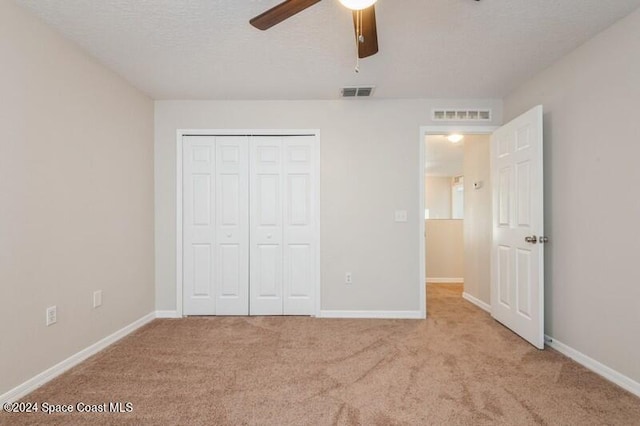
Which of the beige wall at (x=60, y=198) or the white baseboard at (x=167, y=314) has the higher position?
the beige wall at (x=60, y=198)

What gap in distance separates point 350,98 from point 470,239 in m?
2.40

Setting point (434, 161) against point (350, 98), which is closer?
point (350, 98)

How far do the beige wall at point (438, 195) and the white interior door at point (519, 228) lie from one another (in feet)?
18.3

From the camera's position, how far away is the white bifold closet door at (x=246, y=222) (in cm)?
352

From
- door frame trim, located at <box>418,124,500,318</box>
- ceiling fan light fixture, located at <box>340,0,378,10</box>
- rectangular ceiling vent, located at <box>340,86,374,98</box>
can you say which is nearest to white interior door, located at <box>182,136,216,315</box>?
rectangular ceiling vent, located at <box>340,86,374,98</box>

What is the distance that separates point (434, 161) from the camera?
673 cm

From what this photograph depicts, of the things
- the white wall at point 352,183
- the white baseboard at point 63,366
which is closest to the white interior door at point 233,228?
the white wall at point 352,183

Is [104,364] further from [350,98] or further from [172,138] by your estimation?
[350,98]

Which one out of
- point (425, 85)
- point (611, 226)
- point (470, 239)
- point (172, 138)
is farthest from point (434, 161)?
point (172, 138)

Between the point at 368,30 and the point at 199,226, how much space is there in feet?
8.91

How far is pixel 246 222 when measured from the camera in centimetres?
353

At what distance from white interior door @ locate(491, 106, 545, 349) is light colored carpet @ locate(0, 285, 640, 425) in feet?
0.85

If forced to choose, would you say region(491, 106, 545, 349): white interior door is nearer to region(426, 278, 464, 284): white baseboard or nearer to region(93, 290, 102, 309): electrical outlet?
region(426, 278, 464, 284): white baseboard

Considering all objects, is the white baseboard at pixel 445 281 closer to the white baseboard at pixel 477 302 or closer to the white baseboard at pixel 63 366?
the white baseboard at pixel 477 302
